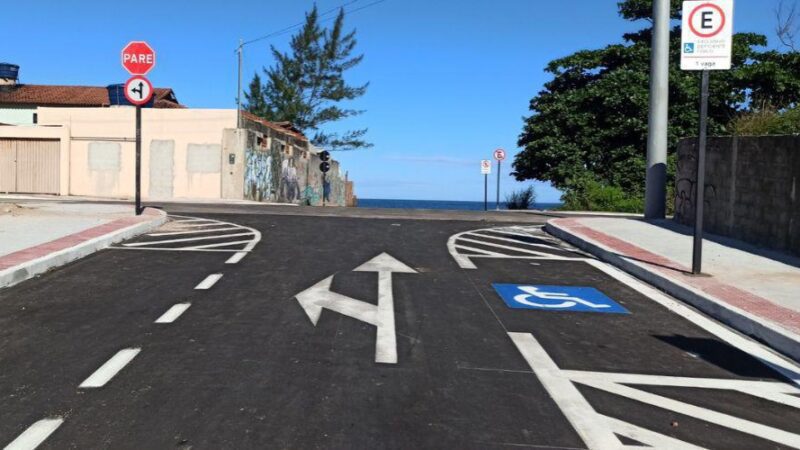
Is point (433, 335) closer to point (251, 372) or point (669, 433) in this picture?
point (251, 372)

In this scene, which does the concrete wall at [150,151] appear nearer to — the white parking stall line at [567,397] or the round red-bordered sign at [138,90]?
the round red-bordered sign at [138,90]

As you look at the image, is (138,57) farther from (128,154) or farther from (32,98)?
(32,98)

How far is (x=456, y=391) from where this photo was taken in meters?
4.66

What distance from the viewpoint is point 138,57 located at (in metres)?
13.7

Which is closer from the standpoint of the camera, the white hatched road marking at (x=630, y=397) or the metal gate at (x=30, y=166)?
the white hatched road marking at (x=630, y=397)

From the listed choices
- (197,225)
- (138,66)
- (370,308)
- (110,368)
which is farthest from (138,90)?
(110,368)

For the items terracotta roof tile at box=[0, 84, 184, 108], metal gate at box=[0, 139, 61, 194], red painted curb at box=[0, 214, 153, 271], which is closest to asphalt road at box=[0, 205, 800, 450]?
red painted curb at box=[0, 214, 153, 271]

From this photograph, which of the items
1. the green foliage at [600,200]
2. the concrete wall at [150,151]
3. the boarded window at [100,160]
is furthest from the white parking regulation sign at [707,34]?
the boarded window at [100,160]

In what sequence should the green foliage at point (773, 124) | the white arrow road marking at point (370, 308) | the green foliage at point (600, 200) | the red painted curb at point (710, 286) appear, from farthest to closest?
the green foliage at point (600, 200), the green foliage at point (773, 124), the red painted curb at point (710, 286), the white arrow road marking at point (370, 308)

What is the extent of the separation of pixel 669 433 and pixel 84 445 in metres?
3.39

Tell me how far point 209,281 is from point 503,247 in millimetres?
5535

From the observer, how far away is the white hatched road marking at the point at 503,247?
35.0 ft

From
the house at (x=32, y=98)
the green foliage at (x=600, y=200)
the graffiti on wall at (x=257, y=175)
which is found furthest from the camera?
the house at (x=32, y=98)

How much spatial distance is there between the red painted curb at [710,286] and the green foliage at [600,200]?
13.5 metres
